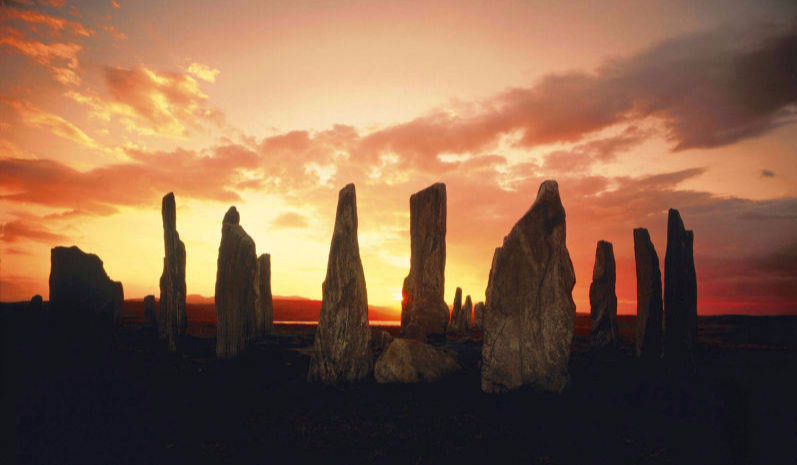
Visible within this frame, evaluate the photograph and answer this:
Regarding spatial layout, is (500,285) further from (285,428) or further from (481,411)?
(285,428)

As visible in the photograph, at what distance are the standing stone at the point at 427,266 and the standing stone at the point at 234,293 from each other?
6.21 m

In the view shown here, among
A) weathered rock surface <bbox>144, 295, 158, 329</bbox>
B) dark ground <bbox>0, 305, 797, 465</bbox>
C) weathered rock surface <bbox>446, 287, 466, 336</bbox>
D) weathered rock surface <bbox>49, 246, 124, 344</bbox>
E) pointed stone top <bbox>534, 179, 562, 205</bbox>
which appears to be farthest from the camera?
weathered rock surface <bbox>446, 287, 466, 336</bbox>

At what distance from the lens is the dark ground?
5.11 meters

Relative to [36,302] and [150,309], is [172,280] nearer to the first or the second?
[150,309]

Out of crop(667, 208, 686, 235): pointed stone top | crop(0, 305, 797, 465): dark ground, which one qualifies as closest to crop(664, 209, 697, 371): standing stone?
crop(667, 208, 686, 235): pointed stone top

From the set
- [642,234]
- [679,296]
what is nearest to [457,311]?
[642,234]

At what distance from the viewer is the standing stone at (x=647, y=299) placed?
13.1m

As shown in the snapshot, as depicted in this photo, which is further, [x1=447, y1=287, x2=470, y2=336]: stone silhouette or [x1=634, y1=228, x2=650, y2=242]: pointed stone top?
[x1=447, y1=287, x2=470, y2=336]: stone silhouette

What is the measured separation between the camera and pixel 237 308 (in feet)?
40.4

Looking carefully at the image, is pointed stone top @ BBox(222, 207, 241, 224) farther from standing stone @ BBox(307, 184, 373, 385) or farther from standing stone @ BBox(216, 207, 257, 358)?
standing stone @ BBox(307, 184, 373, 385)

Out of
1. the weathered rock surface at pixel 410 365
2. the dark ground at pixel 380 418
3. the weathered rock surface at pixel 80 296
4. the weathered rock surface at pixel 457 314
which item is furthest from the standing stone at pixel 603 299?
the weathered rock surface at pixel 80 296

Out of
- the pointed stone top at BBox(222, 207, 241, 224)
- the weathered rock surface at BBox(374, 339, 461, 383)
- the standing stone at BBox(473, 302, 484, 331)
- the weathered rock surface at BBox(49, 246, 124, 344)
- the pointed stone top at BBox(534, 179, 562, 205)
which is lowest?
the standing stone at BBox(473, 302, 484, 331)

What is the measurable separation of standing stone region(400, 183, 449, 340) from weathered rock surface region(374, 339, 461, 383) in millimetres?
6286

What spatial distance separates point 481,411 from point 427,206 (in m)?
11.0
